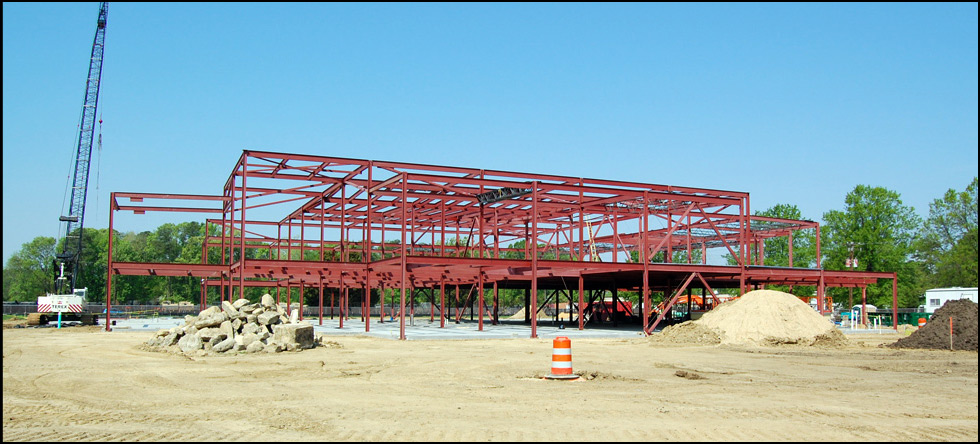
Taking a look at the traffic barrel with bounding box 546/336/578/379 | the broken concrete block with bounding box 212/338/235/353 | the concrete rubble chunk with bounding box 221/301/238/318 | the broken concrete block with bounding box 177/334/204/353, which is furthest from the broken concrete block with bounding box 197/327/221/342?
the traffic barrel with bounding box 546/336/578/379

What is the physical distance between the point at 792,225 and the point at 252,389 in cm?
4705

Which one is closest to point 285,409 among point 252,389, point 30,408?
point 252,389

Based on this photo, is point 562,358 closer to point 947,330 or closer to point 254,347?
point 254,347

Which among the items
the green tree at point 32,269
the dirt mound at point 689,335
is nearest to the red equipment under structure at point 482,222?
the dirt mound at point 689,335

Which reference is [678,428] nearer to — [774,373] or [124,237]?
[774,373]

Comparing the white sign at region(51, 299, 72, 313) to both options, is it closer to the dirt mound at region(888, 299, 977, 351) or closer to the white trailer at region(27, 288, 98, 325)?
the white trailer at region(27, 288, 98, 325)

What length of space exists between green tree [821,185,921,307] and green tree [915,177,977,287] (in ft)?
7.13

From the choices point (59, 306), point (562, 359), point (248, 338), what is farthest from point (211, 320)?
point (59, 306)

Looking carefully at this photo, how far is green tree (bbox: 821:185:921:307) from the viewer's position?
61688 millimetres

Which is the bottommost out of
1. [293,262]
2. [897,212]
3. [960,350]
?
[960,350]

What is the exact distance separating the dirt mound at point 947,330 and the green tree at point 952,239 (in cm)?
3182

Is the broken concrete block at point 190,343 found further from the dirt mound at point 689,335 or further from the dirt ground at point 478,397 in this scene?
the dirt mound at point 689,335

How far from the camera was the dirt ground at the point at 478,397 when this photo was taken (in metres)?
10.5

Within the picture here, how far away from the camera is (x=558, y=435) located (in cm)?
1001
